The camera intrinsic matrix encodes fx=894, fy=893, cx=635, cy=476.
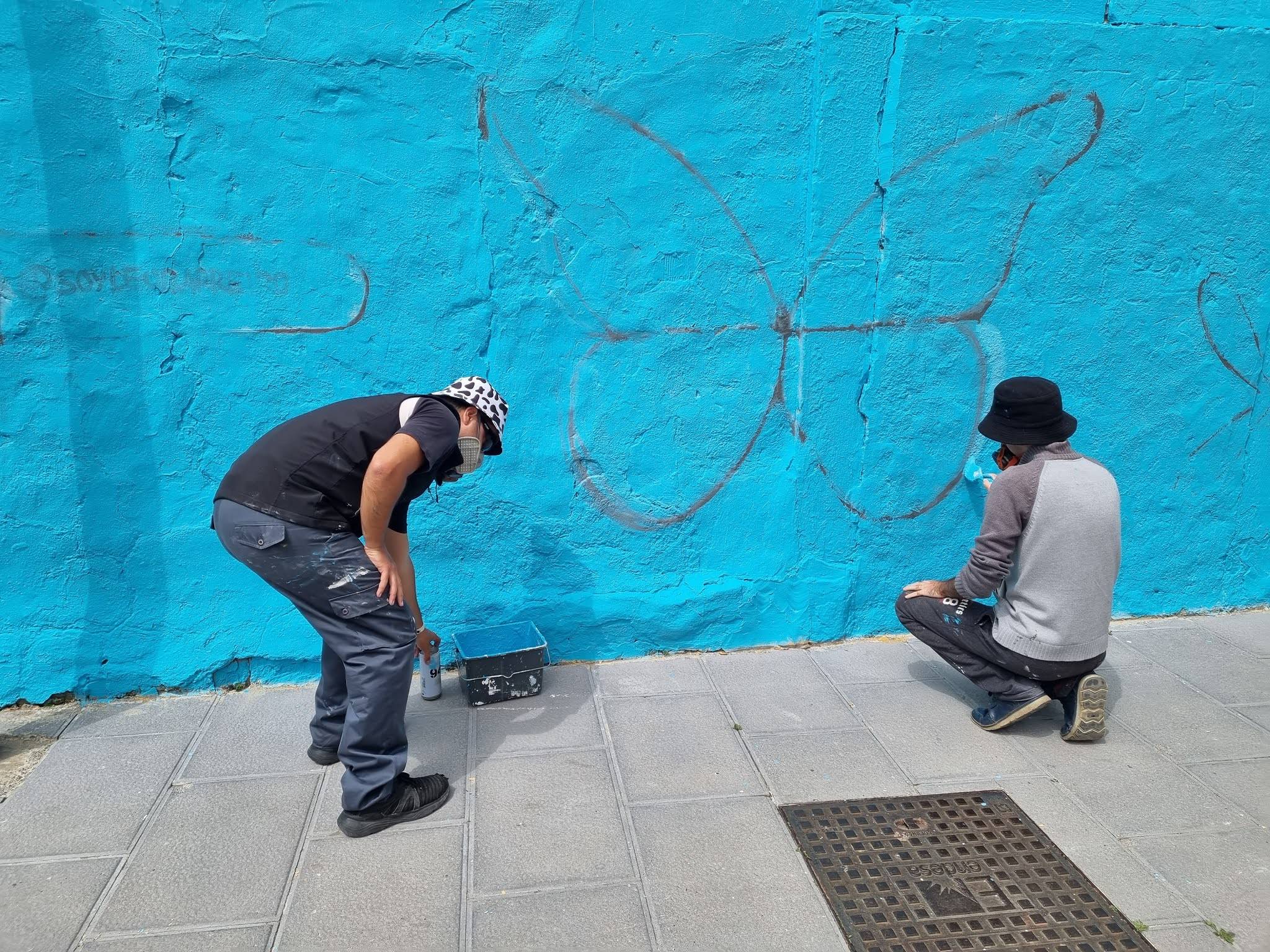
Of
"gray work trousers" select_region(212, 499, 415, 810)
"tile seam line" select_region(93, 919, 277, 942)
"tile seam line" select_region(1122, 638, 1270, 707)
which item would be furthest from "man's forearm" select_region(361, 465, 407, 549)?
"tile seam line" select_region(1122, 638, 1270, 707)

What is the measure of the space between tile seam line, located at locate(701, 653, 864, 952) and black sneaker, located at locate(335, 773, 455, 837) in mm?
1036

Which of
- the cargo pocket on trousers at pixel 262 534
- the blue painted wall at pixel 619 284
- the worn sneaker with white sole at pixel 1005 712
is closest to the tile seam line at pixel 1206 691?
the blue painted wall at pixel 619 284

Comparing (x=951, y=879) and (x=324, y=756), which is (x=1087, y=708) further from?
→ (x=324, y=756)

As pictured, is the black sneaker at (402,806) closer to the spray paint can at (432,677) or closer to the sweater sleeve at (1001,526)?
the spray paint can at (432,677)

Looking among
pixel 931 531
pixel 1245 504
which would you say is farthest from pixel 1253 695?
pixel 931 531

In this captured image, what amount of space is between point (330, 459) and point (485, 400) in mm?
503

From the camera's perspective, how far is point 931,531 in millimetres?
3969

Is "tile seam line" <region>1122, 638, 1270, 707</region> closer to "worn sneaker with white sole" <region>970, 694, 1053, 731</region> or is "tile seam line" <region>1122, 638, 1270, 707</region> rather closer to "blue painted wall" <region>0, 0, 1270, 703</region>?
"blue painted wall" <region>0, 0, 1270, 703</region>

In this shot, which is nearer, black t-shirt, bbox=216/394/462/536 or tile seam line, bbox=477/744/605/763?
black t-shirt, bbox=216/394/462/536

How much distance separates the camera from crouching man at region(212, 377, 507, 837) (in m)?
2.62

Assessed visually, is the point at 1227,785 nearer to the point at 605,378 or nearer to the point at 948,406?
the point at 948,406

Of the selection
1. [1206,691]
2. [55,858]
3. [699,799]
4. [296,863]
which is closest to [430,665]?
[296,863]

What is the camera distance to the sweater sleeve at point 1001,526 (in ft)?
10.1

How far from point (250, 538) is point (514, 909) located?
4.22 feet
